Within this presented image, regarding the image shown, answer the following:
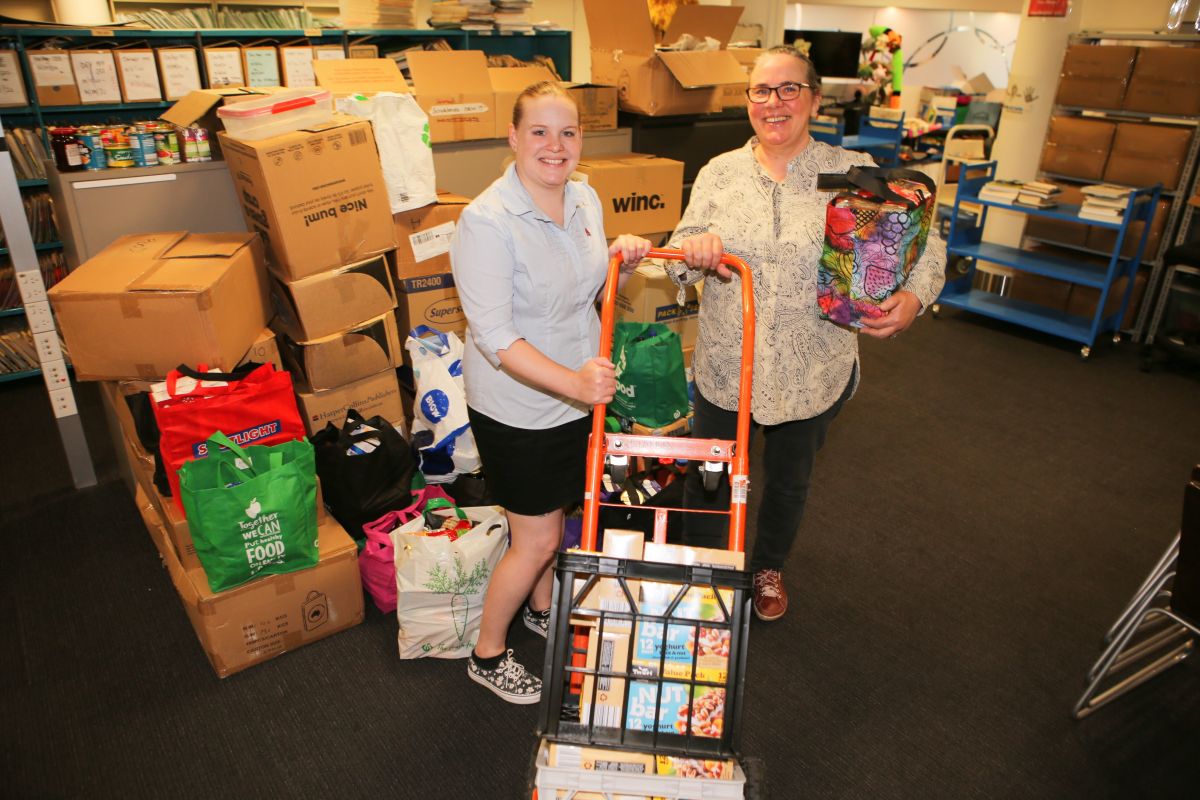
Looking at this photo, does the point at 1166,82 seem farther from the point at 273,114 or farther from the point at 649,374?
the point at 273,114

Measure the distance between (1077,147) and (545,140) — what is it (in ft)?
14.9

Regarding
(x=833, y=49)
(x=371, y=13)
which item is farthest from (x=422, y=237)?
(x=833, y=49)

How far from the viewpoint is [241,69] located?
4.25 m

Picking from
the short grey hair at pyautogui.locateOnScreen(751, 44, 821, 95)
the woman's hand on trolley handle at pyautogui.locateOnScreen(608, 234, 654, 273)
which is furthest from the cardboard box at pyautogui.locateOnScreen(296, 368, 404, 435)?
the short grey hair at pyautogui.locateOnScreen(751, 44, 821, 95)

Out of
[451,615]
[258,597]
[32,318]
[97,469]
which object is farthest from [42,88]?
[451,615]

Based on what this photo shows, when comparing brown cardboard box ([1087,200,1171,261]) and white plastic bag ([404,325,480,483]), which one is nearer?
white plastic bag ([404,325,480,483])

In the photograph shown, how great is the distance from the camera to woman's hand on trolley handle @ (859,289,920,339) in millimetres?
1848

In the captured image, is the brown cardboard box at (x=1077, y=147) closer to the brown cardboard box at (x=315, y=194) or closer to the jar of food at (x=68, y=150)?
the brown cardboard box at (x=315, y=194)

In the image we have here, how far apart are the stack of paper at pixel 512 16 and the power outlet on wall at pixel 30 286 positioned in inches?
123

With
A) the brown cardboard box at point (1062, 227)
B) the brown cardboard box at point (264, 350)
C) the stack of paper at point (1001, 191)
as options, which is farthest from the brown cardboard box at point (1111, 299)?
the brown cardboard box at point (264, 350)

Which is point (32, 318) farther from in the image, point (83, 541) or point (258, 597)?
point (258, 597)

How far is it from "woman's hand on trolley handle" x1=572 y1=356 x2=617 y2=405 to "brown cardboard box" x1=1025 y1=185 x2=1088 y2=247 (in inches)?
174

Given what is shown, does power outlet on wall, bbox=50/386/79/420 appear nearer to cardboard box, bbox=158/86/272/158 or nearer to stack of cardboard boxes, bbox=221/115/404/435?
stack of cardboard boxes, bbox=221/115/404/435

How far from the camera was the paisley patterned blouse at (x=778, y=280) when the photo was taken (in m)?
1.95
